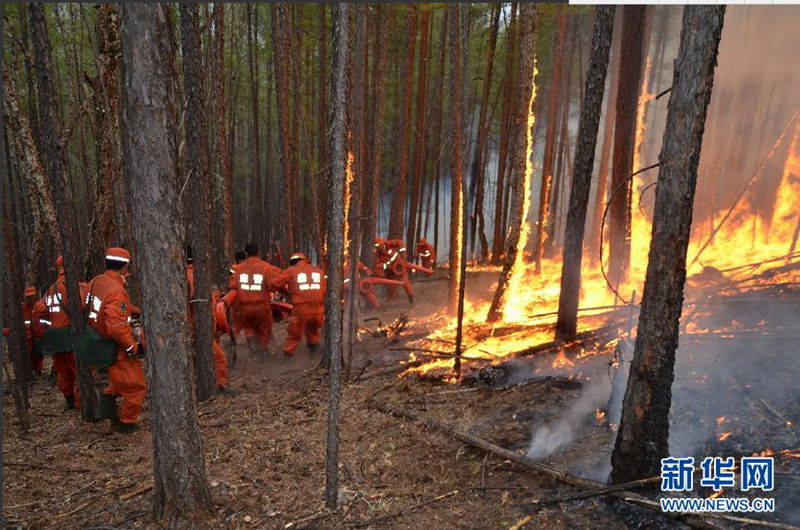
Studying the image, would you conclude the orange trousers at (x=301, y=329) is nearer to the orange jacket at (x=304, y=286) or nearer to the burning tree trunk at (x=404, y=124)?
the orange jacket at (x=304, y=286)

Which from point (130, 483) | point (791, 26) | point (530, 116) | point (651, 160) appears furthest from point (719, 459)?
point (651, 160)

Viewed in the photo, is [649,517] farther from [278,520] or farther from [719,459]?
[278,520]

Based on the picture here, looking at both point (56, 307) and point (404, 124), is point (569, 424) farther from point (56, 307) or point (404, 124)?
point (404, 124)

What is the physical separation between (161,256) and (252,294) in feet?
19.1

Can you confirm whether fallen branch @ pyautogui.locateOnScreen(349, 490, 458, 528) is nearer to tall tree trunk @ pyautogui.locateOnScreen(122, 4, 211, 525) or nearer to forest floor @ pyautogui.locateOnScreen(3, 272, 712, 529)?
forest floor @ pyautogui.locateOnScreen(3, 272, 712, 529)

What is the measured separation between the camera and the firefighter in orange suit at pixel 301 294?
364 inches

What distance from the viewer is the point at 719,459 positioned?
14.8ft

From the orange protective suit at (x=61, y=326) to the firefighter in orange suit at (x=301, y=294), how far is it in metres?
3.27

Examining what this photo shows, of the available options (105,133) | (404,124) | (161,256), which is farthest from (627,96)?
(105,133)

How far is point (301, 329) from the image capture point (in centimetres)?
938

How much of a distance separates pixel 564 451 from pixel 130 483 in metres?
4.28

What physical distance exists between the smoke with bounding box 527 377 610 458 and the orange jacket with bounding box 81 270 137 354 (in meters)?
4.72

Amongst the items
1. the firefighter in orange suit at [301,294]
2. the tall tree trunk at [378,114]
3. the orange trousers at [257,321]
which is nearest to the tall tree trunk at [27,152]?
the orange trousers at [257,321]

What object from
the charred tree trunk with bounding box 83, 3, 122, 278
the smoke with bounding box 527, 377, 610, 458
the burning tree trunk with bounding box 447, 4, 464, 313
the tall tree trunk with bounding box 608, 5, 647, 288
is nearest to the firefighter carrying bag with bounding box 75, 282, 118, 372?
the charred tree trunk with bounding box 83, 3, 122, 278
